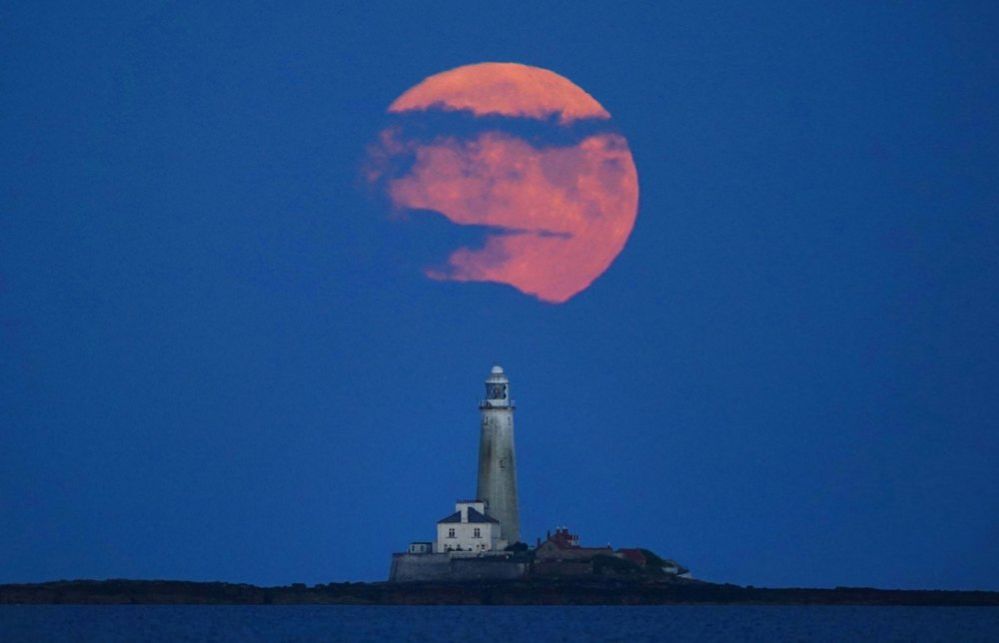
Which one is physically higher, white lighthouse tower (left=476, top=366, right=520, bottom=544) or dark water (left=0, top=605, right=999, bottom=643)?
white lighthouse tower (left=476, top=366, right=520, bottom=544)

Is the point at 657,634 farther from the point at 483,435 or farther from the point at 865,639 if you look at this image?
the point at 483,435

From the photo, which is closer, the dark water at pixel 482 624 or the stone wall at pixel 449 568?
the dark water at pixel 482 624

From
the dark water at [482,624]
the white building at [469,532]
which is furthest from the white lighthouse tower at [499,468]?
Result: the dark water at [482,624]

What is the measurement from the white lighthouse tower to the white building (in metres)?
0.64

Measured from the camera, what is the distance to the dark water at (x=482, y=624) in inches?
3041

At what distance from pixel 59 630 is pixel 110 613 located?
A: 1725 cm

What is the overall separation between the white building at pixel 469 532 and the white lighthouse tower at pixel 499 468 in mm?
635

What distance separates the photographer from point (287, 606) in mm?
107500

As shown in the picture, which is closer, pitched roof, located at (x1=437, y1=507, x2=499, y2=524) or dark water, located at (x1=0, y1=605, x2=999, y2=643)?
dark water, located at (x1=0, y1=605, x2=999, y2=643)

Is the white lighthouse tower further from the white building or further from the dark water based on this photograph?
the dark water

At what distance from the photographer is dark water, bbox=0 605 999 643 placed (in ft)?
253

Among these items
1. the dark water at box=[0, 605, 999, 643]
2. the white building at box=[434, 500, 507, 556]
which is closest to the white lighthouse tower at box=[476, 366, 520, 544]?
the white building at box=[434, 500, 507, 556]

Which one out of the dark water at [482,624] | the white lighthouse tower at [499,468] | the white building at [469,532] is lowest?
the dark water at [482,624]

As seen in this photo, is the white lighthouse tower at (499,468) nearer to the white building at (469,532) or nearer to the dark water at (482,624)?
the white building at (469,532)
